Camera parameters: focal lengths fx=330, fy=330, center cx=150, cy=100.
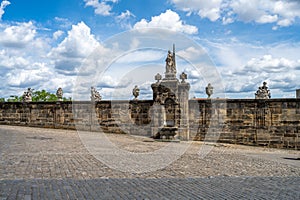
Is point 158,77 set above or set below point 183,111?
above

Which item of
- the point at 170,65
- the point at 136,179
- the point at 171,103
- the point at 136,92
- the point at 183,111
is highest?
the point at 170,65

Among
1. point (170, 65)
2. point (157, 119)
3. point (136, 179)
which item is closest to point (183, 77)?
point (170, 65)

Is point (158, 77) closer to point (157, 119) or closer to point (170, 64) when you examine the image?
point (170, 64)

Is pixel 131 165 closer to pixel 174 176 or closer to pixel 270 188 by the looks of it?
pixel 174 176

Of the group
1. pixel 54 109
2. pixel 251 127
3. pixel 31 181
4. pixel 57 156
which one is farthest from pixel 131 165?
pixel 54 109

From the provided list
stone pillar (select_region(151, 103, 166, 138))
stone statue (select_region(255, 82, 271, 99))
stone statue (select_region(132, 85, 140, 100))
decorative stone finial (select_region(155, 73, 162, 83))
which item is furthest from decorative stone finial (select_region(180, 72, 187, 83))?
stone statue (select_region(255, 82, 271, 99))

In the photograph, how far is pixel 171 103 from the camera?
1820 cm

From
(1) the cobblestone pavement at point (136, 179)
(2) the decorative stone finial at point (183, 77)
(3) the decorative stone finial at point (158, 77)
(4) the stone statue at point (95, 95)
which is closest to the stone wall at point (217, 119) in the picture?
(4) the stone statue at point (95, 95)

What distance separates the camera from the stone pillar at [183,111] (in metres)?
18.1

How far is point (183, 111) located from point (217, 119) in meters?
2.01

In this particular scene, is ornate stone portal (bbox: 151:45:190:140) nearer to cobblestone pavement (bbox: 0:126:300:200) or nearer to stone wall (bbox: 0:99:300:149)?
stone wall (bbox: 0:99:300:149)

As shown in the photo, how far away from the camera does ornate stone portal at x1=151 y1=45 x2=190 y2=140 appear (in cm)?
1805

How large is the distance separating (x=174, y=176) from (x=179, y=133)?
10.0 metres

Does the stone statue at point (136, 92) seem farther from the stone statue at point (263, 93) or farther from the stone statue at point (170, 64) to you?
the stone statue at point (263, 93)
